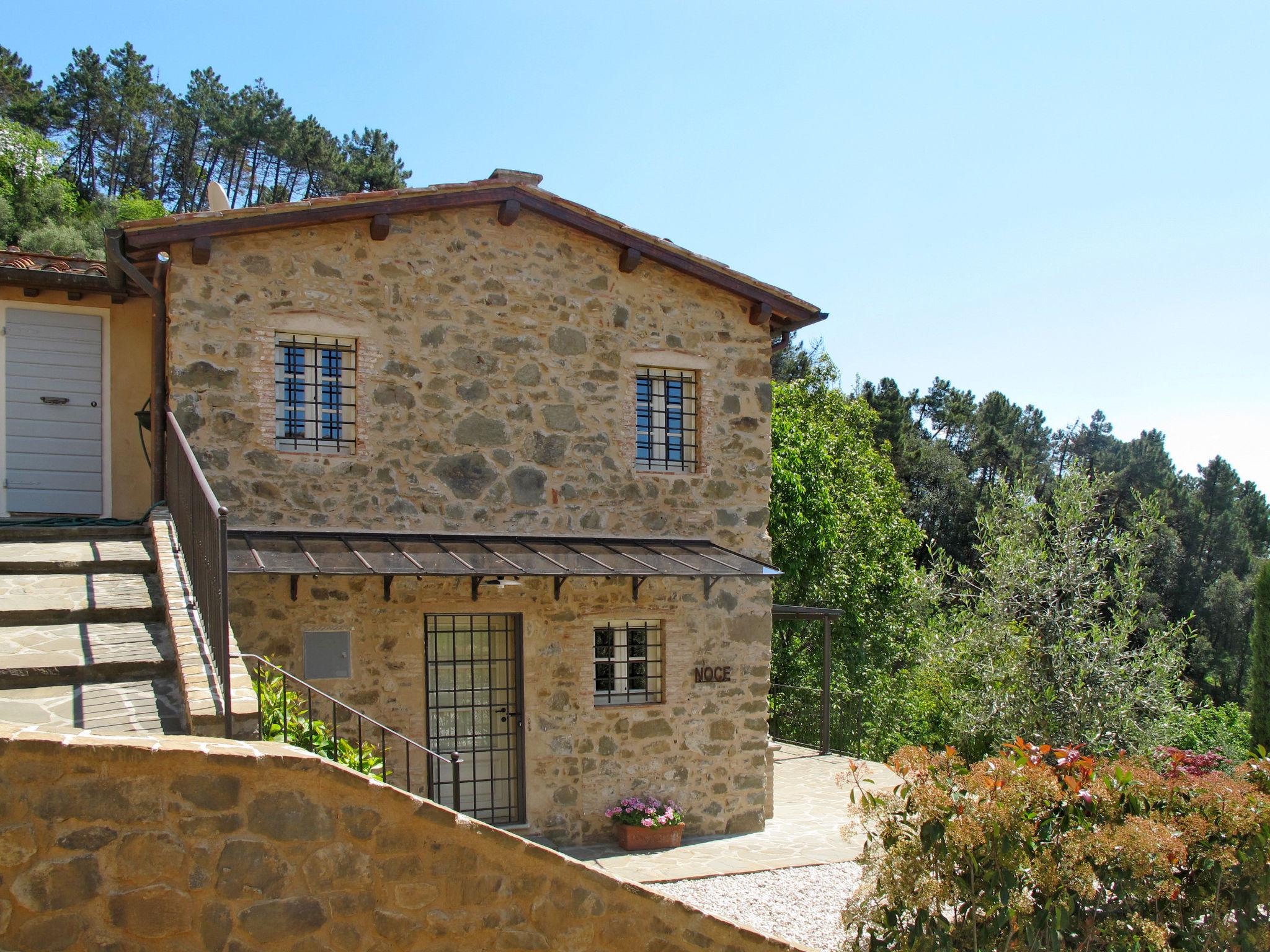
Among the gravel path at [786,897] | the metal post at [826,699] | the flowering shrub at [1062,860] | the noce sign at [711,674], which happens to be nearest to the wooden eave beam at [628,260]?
the noce sign at [711,674]

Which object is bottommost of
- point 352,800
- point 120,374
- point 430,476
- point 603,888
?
point 603,888

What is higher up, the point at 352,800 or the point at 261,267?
the point at 261,267

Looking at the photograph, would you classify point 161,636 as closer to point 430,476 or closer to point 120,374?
point 430,476

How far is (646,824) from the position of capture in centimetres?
928

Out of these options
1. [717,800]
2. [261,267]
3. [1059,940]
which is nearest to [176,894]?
[1059,940]

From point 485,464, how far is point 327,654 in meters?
2.20

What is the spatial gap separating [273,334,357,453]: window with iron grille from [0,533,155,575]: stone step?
163cm

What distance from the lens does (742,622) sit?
10312mm

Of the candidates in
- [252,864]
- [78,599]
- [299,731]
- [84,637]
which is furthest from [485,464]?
[252,864]

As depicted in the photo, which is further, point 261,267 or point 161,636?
point 261,267

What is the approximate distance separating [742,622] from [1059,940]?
5492mm

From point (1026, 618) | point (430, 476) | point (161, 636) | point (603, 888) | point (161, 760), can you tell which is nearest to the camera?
point (161, 760)

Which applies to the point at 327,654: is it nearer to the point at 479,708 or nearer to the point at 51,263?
the point at 479,708

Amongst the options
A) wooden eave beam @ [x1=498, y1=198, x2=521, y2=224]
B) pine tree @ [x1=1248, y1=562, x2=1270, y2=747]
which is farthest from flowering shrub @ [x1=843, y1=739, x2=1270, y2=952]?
pine tree @ [x1=1248, y1=562, x2=1270, y2=747]
